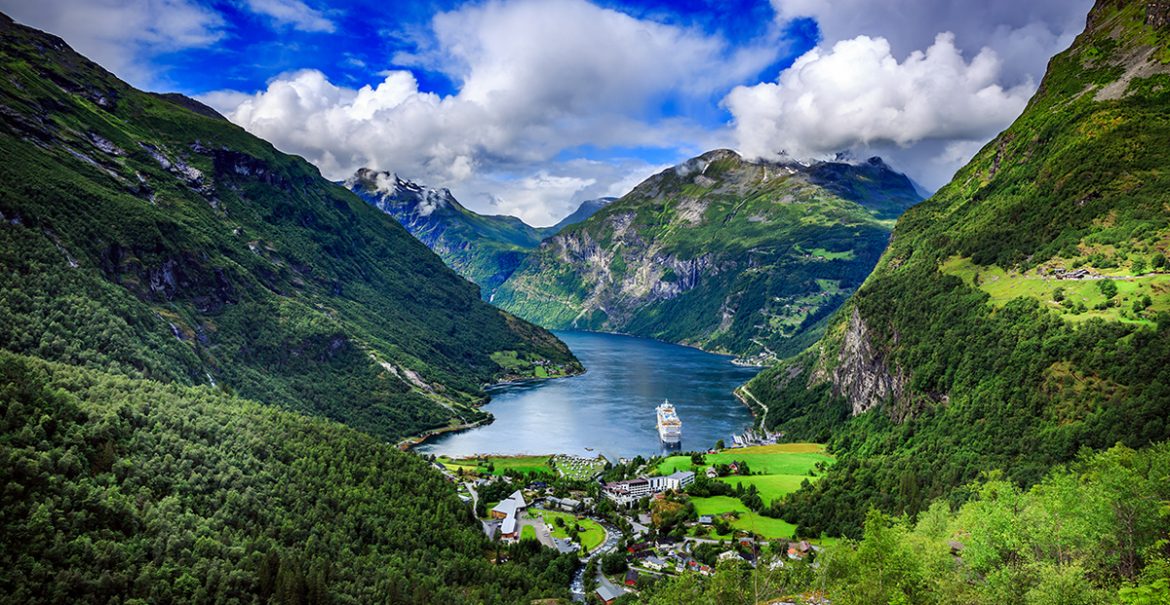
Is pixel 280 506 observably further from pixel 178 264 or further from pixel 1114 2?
pixel 1114 2

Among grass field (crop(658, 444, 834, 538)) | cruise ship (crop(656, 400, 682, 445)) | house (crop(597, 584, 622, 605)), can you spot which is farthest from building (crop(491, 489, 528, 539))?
cruise ship (crop(656, 400, 682, 445))

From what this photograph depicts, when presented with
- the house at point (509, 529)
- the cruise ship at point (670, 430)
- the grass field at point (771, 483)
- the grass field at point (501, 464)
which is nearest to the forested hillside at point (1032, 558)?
the house at point (509, 529)

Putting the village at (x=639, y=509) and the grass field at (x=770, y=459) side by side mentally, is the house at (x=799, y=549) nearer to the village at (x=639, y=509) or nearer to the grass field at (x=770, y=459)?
the village at (x=639, y=509)

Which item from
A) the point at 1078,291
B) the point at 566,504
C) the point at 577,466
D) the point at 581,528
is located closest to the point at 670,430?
the point at 577,466

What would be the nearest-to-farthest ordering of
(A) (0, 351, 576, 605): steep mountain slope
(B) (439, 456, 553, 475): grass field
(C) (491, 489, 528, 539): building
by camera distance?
(A) (0, 351, 576, 605): steep mountain slope
(C) (491, 489, 528, 539): building
(B) (439, 456, 553, 475): grass field

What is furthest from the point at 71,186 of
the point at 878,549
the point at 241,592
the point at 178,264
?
the point at 878,549

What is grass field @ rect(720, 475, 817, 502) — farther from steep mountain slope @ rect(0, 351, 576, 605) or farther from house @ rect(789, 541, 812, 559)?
steep mountain slope @ rect(0, 351, 576, 605)
